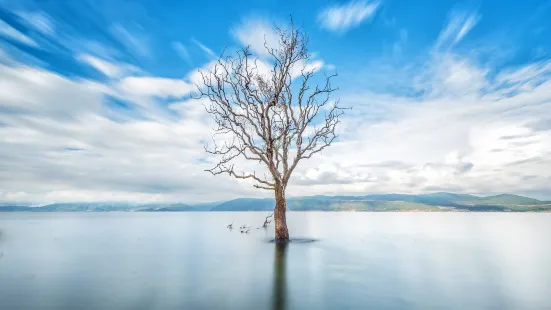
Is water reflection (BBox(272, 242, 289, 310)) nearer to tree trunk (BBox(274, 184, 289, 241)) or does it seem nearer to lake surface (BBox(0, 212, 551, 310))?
lake surface (BBox(0, 212, 551, 310))

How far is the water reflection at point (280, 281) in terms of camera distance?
9836 mm

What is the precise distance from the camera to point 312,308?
30.2ft

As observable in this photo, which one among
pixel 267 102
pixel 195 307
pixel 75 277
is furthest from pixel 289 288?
pixel 267 102

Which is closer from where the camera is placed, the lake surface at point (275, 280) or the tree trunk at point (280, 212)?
the lake surface at point (275, 280)

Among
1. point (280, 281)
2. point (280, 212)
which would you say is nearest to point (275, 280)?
point (280, 281)

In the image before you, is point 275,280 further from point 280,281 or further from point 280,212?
point 280,212

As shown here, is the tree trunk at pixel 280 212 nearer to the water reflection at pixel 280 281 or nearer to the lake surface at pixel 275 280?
the water reflection at pixel 280 281

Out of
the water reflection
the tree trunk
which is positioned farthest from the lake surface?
the tree trunk

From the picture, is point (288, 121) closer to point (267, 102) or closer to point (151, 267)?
point (267, 102)

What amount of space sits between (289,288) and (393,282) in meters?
4.02

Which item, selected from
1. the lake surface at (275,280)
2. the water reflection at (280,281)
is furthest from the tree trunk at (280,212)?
the lake surface at (275,280)

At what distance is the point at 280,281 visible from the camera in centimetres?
1285

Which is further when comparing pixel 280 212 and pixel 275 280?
pixel 280 212

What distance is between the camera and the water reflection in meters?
9.84
